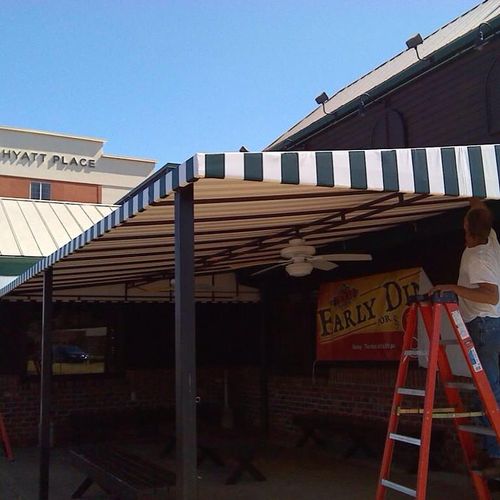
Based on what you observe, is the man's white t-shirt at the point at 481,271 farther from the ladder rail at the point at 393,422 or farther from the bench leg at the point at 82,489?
the bench leg at the point at 82,489

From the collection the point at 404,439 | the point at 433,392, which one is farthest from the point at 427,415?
the point at 404,439

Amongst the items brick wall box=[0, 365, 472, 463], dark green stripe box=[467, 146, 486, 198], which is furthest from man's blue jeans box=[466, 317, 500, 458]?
brick wall box=[0, 365, 472, 463]

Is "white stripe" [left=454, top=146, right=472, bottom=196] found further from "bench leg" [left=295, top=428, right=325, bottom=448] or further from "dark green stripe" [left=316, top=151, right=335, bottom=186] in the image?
"bench leg" [left=295, top=428, right=325, bottom=448]

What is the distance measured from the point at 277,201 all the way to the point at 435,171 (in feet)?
3.55

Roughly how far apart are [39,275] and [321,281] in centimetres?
391

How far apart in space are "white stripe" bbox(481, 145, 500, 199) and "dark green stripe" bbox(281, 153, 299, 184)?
4.24 feet

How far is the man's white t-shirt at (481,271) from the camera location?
455cm

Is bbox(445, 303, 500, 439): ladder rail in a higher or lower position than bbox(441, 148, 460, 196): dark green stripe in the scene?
lower

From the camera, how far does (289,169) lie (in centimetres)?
344

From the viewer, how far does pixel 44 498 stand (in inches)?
262

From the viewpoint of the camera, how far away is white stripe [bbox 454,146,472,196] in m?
3.93

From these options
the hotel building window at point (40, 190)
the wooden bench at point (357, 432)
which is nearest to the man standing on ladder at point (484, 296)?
the wooden bench at point (357, 432)

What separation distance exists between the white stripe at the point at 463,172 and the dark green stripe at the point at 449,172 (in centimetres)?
3

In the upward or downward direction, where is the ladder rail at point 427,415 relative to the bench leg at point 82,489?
upward
